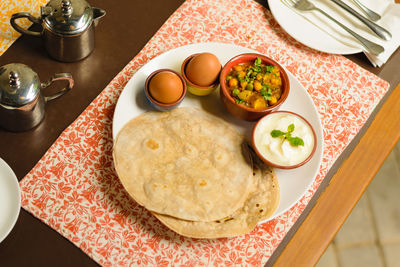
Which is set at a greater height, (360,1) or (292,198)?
(360,1)

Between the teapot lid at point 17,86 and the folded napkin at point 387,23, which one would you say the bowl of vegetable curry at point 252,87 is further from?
the teapot lid at point 17,86

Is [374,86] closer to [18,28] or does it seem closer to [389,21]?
[389,21]

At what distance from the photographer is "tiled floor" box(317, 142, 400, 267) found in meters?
2.58

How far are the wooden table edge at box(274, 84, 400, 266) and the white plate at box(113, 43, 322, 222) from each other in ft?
0.43

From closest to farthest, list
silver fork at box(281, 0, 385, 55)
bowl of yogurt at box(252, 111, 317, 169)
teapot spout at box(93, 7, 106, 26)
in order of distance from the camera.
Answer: bowl of yogurt at box(252, 111, 317, 169) < teapot spout at box(93, 7, 106, 26) < silver fork at box(281, 0, 385, 55)

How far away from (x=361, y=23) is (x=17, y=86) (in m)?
1.32

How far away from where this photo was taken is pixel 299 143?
1350 mm

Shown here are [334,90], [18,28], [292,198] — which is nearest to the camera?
[292,198]

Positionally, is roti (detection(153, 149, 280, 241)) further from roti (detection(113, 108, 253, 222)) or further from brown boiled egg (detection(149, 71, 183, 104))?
brown boiled egg (detection(149, 71, 183, 104))

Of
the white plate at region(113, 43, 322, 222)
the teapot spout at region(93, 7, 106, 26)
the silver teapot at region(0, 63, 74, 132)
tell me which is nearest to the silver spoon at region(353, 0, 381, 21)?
the white plate at region(113, 43, 322, 222)

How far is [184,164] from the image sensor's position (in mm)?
1358

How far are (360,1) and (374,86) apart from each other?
0.38 metres

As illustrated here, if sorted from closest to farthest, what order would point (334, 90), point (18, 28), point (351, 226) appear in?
point (18, 28), point (334, 90), point (351, 226)

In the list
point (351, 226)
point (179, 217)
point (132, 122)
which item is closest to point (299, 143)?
point (179, 217)
